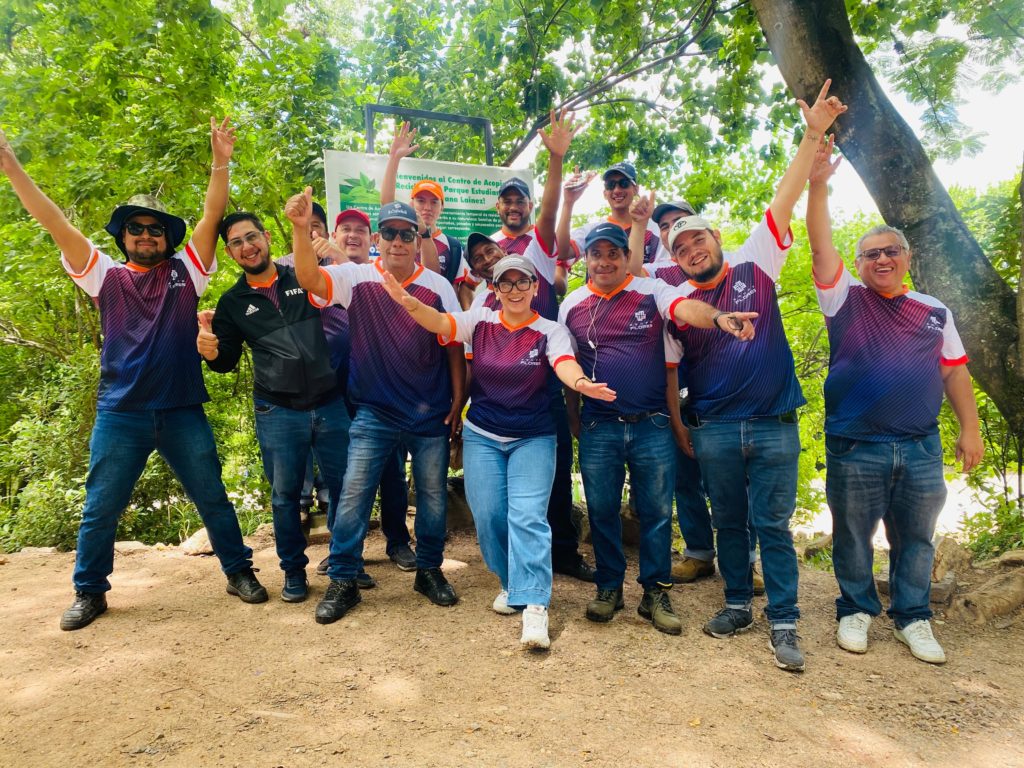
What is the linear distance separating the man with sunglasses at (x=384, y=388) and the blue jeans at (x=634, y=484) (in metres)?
0.99

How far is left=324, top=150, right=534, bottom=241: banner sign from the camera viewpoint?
6.01 meters

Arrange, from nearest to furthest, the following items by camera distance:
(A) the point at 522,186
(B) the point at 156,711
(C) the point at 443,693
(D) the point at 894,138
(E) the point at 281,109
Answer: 1. (B) the point at 156,711
2. (C) the point at 443,693
3. (D) the point at 894,138
4. (A) the point at 522,186
5. (E) the point at 281,109

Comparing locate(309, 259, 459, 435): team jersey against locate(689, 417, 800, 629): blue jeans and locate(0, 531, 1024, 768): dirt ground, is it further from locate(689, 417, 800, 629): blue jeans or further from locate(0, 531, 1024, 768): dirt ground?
locate(689, 417, 800, 629): blue jeans

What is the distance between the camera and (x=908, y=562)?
3.66 meters

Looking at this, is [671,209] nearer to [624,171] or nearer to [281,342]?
[624,171]

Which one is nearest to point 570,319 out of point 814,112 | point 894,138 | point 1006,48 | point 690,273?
point 690,273

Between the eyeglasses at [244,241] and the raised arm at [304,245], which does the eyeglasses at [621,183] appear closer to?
the raised arm at [304,245]

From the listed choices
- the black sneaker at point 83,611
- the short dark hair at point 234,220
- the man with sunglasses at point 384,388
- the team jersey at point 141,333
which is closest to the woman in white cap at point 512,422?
the man with sunglasses at point 384,388

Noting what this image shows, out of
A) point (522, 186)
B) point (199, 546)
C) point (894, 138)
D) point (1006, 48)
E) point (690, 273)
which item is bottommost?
point (199, 546)

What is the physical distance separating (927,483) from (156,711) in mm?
4055

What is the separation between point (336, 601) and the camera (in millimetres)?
3939

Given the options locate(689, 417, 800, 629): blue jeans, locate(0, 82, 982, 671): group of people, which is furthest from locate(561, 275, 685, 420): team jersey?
locate(689, 417, 800, 629): blue jeans

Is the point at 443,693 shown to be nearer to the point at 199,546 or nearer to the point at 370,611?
the point at 370,611

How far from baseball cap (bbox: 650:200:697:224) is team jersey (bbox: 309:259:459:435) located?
197 cm
